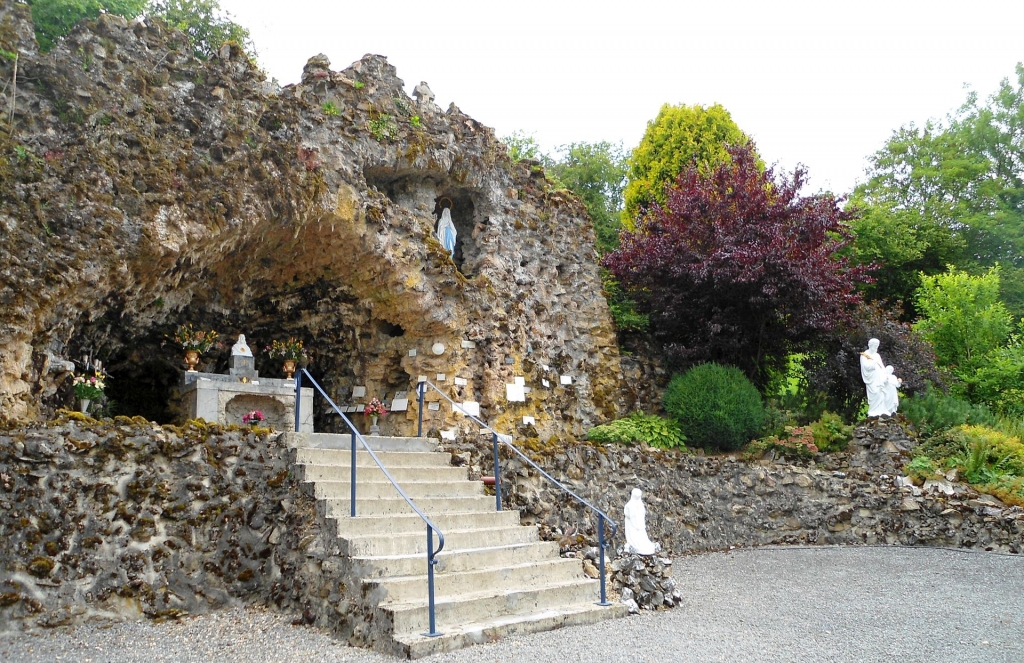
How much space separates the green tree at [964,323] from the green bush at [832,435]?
5079mm

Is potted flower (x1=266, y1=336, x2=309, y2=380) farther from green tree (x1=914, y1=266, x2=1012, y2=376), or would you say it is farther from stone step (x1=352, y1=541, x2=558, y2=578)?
green tree (x1=914, y1=266, x2=1012, y2=376)

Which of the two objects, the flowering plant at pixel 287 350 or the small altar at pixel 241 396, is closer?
the small altar at pixel 241 396

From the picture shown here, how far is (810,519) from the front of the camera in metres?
10.8

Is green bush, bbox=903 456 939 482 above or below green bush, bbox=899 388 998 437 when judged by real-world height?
below

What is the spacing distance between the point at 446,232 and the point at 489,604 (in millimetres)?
7895

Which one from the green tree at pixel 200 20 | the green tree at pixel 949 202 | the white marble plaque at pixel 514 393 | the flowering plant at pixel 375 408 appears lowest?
the flowering plant at pixel 375 408

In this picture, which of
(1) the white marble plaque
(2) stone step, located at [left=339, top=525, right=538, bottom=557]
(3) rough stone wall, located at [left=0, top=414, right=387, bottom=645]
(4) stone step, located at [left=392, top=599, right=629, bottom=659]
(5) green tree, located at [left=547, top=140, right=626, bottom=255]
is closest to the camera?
(4) stone step, located at [left=392, top=599, right=629, bottom=659]

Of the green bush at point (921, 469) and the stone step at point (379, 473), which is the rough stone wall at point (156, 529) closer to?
the stone step at point (379, 473)

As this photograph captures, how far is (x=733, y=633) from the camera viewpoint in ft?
19.4

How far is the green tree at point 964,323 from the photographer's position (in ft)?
49.9

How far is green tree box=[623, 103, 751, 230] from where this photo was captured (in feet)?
57.2

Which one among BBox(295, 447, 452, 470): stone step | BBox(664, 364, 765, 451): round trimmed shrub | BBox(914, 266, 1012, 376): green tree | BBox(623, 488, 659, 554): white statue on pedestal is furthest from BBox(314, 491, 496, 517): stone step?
BBox(914, 266, 1012, 376): green tree

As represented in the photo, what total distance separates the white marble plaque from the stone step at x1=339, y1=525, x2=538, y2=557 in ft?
14.8

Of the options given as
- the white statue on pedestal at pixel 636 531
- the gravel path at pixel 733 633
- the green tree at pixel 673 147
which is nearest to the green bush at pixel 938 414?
the gravel path at pixel 733 633
